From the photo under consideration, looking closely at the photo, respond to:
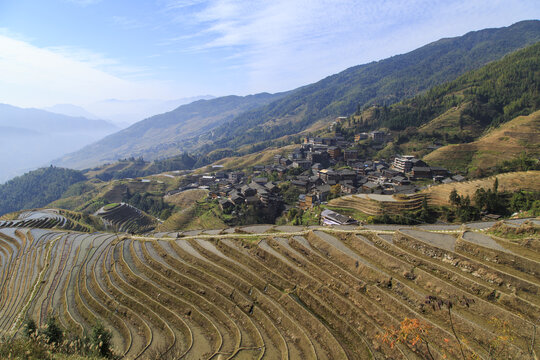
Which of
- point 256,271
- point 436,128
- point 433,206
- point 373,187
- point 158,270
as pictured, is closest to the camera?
point 256,271

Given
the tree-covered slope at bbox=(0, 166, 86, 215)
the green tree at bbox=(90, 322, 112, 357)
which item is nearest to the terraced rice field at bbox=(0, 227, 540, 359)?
the green tree at bbox=(90, 322, 112, 357)

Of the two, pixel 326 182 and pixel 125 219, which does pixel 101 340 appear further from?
pixel 125 219

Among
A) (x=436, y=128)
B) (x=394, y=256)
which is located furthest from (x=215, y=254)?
(x=436, y=128)

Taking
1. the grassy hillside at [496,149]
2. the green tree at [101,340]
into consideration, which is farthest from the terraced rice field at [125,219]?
the grassy hillside at [496,149]

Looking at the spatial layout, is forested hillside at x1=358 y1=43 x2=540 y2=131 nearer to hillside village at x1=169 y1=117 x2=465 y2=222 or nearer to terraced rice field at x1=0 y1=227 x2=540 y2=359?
hillside village at x1=169 y1=117 x2=465 y2=222

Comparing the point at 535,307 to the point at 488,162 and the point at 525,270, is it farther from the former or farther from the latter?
the point at 488,162
